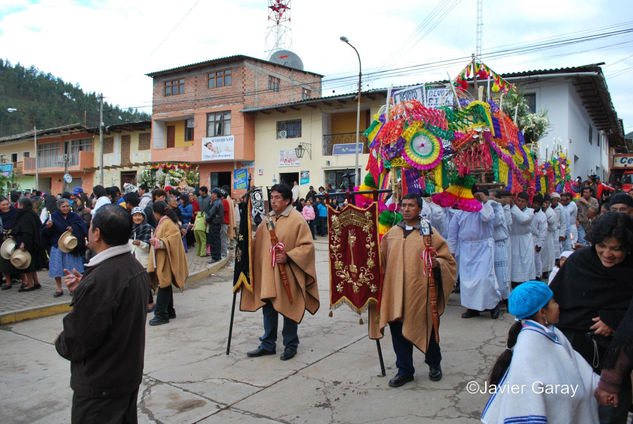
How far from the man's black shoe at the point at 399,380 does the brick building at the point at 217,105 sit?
73.6ft

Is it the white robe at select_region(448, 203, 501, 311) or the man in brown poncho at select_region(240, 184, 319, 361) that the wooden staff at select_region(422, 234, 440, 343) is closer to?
the man in brown poncho at select_region(240, 184, 319, 361)

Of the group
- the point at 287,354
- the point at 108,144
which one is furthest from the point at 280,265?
the point at 108,144

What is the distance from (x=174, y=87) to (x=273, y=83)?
20.8ft

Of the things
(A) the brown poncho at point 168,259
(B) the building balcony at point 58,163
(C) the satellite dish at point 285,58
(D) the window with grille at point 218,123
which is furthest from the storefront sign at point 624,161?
(B) the building balcony at point 58,163

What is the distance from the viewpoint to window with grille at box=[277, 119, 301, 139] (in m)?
25.0

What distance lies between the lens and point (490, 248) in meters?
6.49

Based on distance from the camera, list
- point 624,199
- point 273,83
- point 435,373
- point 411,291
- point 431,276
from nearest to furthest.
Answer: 1. point 624,199
2. point 431,276
3. point 411,291
4. point 435,373
5. point 273,83

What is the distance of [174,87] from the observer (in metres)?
28.7

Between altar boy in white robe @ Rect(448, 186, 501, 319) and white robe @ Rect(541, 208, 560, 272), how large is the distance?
3.74 m

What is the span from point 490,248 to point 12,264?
8152mm

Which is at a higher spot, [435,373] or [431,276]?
[431,276]

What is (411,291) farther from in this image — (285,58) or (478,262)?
(285,58)

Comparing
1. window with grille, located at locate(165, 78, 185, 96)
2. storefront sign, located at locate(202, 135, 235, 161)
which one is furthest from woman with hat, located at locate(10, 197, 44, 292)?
window with grille, located at locate(165, 78, 185, 96)

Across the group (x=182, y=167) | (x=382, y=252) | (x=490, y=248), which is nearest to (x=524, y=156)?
(x=490, y=248)
